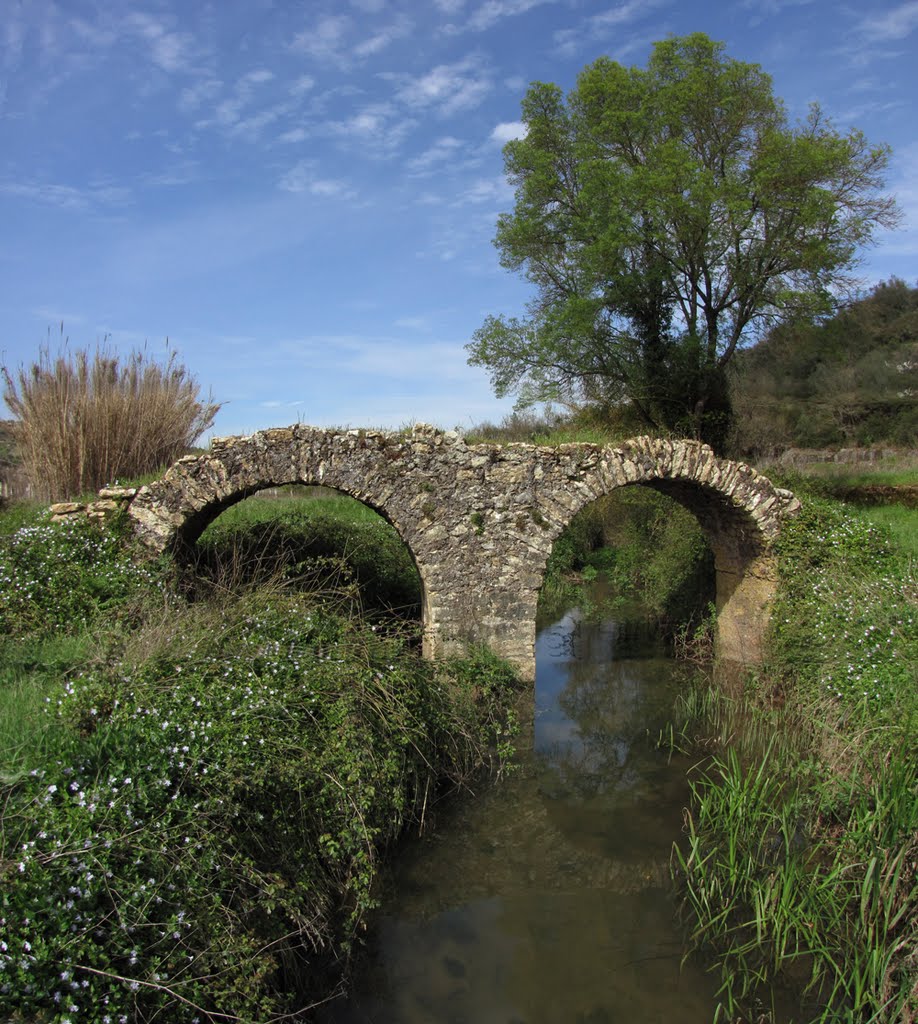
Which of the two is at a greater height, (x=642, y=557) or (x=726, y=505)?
(x=726, y=505)

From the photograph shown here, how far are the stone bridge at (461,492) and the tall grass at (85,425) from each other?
1.80 m

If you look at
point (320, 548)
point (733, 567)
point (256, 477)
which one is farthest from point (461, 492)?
point (733, 567)

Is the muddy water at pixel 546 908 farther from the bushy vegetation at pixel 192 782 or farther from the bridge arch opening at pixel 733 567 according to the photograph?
the bridge arch opening at pixel 733 567

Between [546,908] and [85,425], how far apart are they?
7.18 meters

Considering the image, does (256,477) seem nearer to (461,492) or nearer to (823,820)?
(461,492)

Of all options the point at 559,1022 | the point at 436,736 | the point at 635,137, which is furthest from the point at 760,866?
the point at 635,137

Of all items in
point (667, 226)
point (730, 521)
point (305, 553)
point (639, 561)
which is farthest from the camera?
point (667, 226)

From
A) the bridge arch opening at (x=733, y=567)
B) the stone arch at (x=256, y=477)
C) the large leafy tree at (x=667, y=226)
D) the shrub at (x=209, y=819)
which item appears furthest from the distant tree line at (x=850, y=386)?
the shrub at (x=209, y=819)

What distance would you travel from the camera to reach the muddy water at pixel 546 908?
4328mm

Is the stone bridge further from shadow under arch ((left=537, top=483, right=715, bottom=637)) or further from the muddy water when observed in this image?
the muddy water

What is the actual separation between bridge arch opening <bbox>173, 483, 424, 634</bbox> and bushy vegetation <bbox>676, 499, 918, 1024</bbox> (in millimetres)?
3393

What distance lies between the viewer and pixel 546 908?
5207 millimetres

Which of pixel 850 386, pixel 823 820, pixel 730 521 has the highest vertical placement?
pixel 850 386

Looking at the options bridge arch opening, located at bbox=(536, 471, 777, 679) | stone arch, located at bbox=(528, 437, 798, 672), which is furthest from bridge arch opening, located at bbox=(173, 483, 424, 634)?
bridge arch opening, located at bbox=(536, 471, 777, 679)
